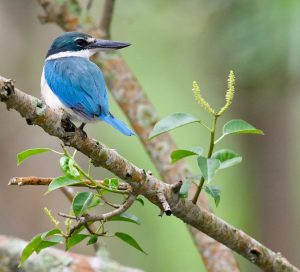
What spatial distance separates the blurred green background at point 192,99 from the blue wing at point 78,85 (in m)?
1.87

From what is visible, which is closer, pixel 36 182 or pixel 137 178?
pixel 36 182

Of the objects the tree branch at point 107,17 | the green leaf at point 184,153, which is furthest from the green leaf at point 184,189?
the tree branch at point 107,17

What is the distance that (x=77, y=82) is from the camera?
372 cm

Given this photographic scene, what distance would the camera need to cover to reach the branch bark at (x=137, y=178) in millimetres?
2439

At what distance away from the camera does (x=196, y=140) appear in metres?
8.82

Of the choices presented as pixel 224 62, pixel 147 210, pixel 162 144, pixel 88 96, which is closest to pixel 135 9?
pixel 224 62

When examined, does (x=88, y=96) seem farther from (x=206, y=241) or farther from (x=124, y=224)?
(x=124, y=224)

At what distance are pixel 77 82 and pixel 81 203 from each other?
1.19 metres

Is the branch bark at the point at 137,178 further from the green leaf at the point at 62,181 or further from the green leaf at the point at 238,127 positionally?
the green leaf at the point at 238,127

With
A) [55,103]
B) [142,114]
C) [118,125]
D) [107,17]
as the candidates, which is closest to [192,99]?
[107,17]

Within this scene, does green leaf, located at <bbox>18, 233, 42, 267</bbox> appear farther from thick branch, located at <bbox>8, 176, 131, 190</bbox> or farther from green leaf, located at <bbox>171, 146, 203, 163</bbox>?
green leaf, located at <bbox>171, 146, 203, 163</bbox>

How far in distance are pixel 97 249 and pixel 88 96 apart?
789 millimetres

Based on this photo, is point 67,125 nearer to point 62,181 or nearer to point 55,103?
point 62,181

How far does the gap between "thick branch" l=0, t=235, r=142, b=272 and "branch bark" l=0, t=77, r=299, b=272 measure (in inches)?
34.2
